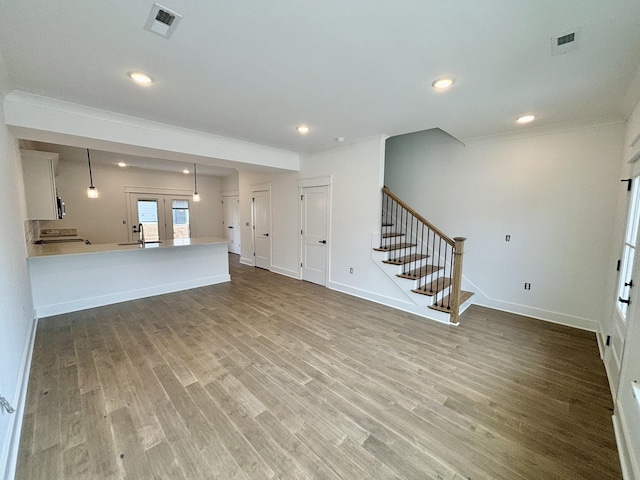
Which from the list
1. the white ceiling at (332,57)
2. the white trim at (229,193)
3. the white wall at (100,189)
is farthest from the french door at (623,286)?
the white trim at (229,193)

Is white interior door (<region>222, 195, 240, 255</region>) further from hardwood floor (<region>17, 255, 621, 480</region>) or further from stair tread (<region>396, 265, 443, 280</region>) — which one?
stair tread (<region>396, 265, 443, 280</region>)

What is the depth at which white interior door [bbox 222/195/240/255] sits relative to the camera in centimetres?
883

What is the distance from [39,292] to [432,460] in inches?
203

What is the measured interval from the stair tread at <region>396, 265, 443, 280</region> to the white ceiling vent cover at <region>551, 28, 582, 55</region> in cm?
289

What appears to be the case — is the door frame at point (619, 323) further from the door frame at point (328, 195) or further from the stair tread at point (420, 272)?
the door frame at point (328, 195)

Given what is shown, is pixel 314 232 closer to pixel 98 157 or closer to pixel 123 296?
pixel 123 296

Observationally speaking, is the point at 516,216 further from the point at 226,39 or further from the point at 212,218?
the point at 212,218

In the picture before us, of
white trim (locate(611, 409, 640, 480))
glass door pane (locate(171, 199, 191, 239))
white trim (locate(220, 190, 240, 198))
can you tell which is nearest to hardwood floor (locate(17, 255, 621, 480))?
white trim (locate(611, 409, 640, 480))

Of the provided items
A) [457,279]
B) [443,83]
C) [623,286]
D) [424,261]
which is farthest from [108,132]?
[623,286]

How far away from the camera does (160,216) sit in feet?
26.0

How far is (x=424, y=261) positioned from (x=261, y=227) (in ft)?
13.7

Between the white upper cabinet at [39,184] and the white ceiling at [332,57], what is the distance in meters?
2.01

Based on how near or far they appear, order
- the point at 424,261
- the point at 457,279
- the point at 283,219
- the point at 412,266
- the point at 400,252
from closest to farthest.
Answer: the point at 457,279
the point at 412,266
the point at 400,252
the point at 424,261
the point at 283,219

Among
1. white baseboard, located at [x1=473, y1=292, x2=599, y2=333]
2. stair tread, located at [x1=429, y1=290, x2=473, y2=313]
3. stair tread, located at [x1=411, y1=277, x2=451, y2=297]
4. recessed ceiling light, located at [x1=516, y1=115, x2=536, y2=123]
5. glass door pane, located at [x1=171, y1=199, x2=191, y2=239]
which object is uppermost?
recessed ceiling light, located at [x1=516, y1=115, x2=536, y2=123]
